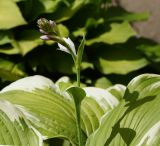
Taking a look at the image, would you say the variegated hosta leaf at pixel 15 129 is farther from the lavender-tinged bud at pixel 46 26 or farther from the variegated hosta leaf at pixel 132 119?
the lavender-tinged bud at pixel 46 26

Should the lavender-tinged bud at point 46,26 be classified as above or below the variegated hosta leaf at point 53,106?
above

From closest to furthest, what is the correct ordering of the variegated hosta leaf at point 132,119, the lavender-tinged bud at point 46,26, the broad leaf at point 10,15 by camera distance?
the lavender-tinged bud at point 46,26 < the variegated hosta leaf at point 132,119 < the broad leaf at point 10,15

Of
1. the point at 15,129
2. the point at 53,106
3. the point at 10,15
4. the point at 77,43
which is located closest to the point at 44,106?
the point at 53,106

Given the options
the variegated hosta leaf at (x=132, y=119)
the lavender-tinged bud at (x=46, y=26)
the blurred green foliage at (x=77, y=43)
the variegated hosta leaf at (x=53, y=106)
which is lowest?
the blurred green foliage at (x=77, y=43)

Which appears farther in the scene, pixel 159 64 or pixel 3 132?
pixel 159 64

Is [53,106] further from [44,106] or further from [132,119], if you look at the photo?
[132,119]

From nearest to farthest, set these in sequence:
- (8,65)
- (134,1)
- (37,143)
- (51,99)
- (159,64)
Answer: (37,143) → (51,99) → (8,65) → (159,64) → (134,1)

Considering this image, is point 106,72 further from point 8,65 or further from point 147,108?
point 147,108

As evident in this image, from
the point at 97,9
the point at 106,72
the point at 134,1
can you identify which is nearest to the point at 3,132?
the point at 106,72

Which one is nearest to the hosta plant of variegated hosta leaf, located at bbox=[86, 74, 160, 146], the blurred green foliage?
variegated hosta leaf, located at bbox=[86, 74, 160, 146]

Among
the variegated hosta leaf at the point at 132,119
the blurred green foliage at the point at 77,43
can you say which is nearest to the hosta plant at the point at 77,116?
the variegated hosta leaf at the point at 132,119
